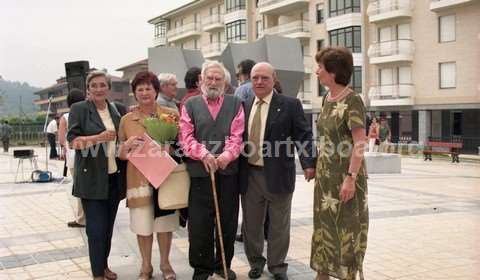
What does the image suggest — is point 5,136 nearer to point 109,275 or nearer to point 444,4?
point 444,4

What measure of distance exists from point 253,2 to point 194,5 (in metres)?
8.45

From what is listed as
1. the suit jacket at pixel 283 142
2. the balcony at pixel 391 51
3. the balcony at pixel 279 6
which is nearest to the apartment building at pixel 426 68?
the balcony at pixel 391 51

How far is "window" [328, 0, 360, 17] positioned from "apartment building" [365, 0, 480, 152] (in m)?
1.24

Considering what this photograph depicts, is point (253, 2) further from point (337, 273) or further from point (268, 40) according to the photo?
point (337, 273)

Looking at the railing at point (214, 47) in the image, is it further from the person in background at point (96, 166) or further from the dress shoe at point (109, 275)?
the dress shoe at point (109, 275)

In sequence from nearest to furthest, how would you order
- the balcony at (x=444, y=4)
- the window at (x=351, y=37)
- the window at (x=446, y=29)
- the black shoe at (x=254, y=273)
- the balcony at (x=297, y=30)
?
the black shoe at (x=254, y=273) → the balcony at (x=444, y=4) → the window at (x=446, y=29) → the window at (x=351, y=37) → the balcony at (x=297, y=30)

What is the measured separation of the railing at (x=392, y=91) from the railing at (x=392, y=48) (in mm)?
1980

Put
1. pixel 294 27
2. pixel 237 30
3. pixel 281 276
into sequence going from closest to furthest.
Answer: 1. pixel 281 276
2. pixel 294 27
3. pixel 237 30

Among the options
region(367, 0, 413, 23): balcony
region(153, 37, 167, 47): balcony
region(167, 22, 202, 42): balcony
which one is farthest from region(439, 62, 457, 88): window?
region(153, 37, 167, 47): balcony

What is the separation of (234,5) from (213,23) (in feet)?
12.3

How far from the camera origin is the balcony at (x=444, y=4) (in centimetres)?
2539

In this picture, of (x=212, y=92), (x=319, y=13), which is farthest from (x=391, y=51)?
(x=212, y=92)

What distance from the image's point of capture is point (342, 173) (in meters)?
3.75

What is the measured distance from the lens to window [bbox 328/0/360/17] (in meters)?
31.9
